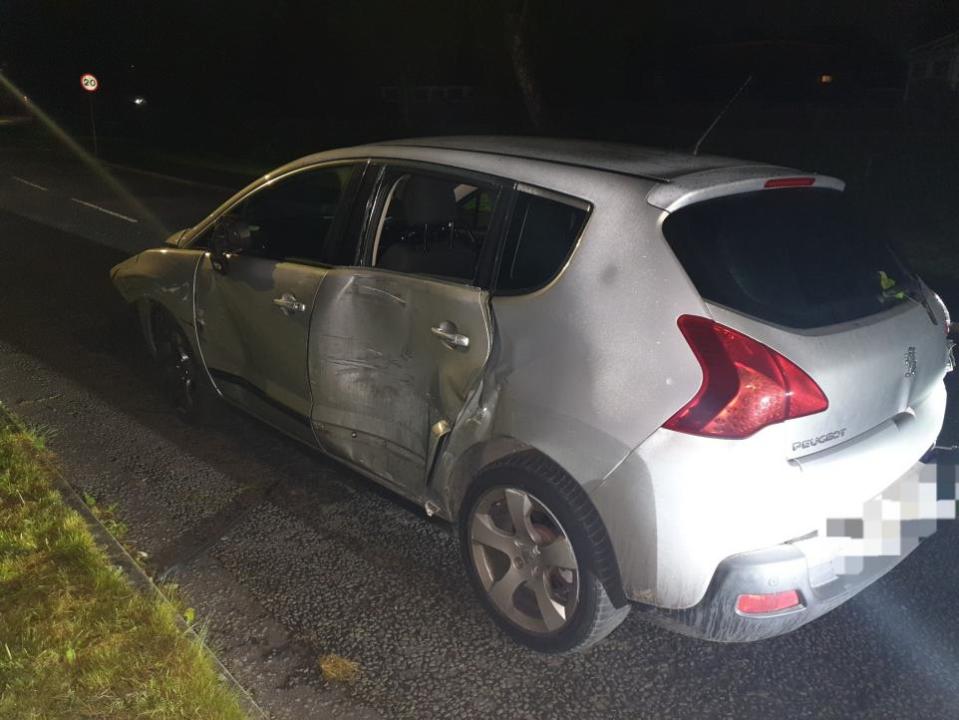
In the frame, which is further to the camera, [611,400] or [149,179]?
[149,179]

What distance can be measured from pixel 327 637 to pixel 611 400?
1410 millimetres

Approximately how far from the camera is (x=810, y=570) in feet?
8.61

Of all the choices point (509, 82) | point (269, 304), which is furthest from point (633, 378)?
point (509, 82)

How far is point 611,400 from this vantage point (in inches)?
105

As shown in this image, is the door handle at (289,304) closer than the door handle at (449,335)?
No

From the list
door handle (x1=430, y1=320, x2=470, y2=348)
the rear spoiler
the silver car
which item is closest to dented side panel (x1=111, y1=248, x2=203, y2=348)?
the silver car

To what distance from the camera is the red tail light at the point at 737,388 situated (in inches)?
99.7

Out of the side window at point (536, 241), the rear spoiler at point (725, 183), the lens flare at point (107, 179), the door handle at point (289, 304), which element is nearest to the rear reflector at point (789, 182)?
the rear spoiler at point (725, 183)

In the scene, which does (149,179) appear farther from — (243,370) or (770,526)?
(770,526)

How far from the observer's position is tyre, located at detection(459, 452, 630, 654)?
2.80 metres

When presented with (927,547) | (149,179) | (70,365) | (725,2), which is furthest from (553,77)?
(927,547)

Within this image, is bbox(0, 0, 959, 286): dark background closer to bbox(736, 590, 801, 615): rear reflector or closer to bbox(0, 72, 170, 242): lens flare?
bbox(0, 72, 170, 242): lens flare

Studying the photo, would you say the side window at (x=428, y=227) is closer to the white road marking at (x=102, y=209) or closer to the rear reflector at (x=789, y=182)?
the rear reflector at (x=789, y=182)

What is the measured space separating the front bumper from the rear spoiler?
1072mm
